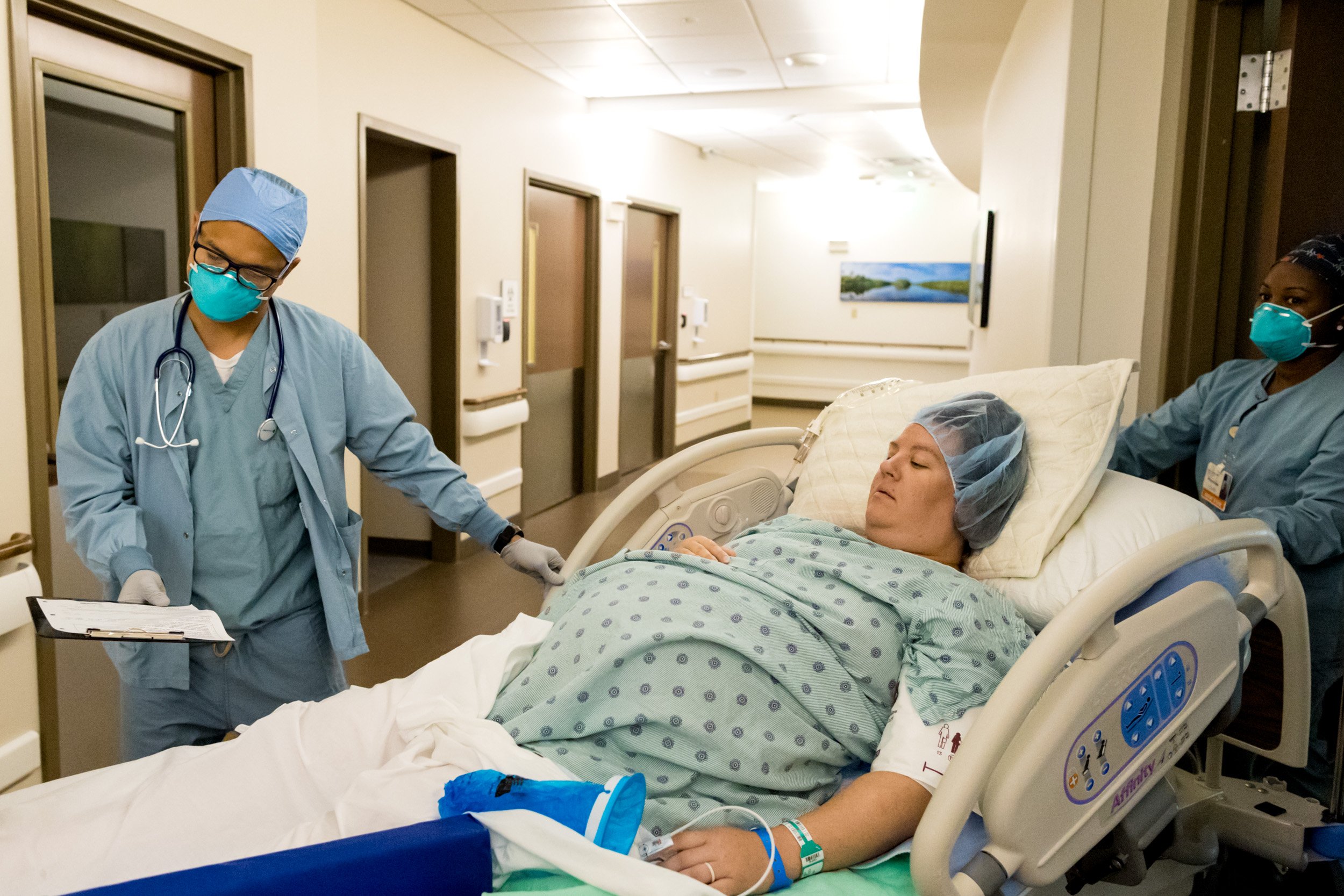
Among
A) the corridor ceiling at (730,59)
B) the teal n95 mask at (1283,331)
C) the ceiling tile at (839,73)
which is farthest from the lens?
the ceiling tile at (839,73)

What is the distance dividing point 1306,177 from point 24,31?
3253 millimetres

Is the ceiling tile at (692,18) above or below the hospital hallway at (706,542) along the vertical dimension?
above

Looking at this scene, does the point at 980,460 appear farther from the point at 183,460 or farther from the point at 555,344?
the point at 555,344

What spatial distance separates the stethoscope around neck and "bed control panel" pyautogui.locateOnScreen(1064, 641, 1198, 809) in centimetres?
158

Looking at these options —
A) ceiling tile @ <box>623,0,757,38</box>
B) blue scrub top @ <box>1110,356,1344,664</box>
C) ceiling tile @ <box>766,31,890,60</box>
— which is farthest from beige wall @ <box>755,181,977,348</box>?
blue scrub top @ <box>1110,356,1344,664</box>

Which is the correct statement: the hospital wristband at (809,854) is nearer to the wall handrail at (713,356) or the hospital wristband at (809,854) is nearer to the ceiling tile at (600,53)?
the ceiling tile at (600,53)

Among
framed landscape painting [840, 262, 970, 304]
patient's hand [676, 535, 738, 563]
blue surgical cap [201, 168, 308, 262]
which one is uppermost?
framed landscape painting [840, 262, 970, 304]

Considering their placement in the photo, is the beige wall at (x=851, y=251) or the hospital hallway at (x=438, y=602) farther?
the beige wall at (x=851, y=251)

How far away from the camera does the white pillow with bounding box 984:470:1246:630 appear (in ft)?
6.25

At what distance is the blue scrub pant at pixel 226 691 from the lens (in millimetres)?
2008

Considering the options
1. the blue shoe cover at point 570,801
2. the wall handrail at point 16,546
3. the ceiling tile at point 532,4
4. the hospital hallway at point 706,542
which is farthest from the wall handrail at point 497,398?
the blue shoe cover at point 570,801

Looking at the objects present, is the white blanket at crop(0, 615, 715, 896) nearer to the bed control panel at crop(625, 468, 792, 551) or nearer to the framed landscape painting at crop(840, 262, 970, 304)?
the bed control panel at crop(625, 468, 792, 551)

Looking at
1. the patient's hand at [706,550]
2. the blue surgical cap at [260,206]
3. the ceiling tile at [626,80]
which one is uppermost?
the ceiling tile at [626,80]

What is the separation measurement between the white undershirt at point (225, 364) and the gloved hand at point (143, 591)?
45cm
